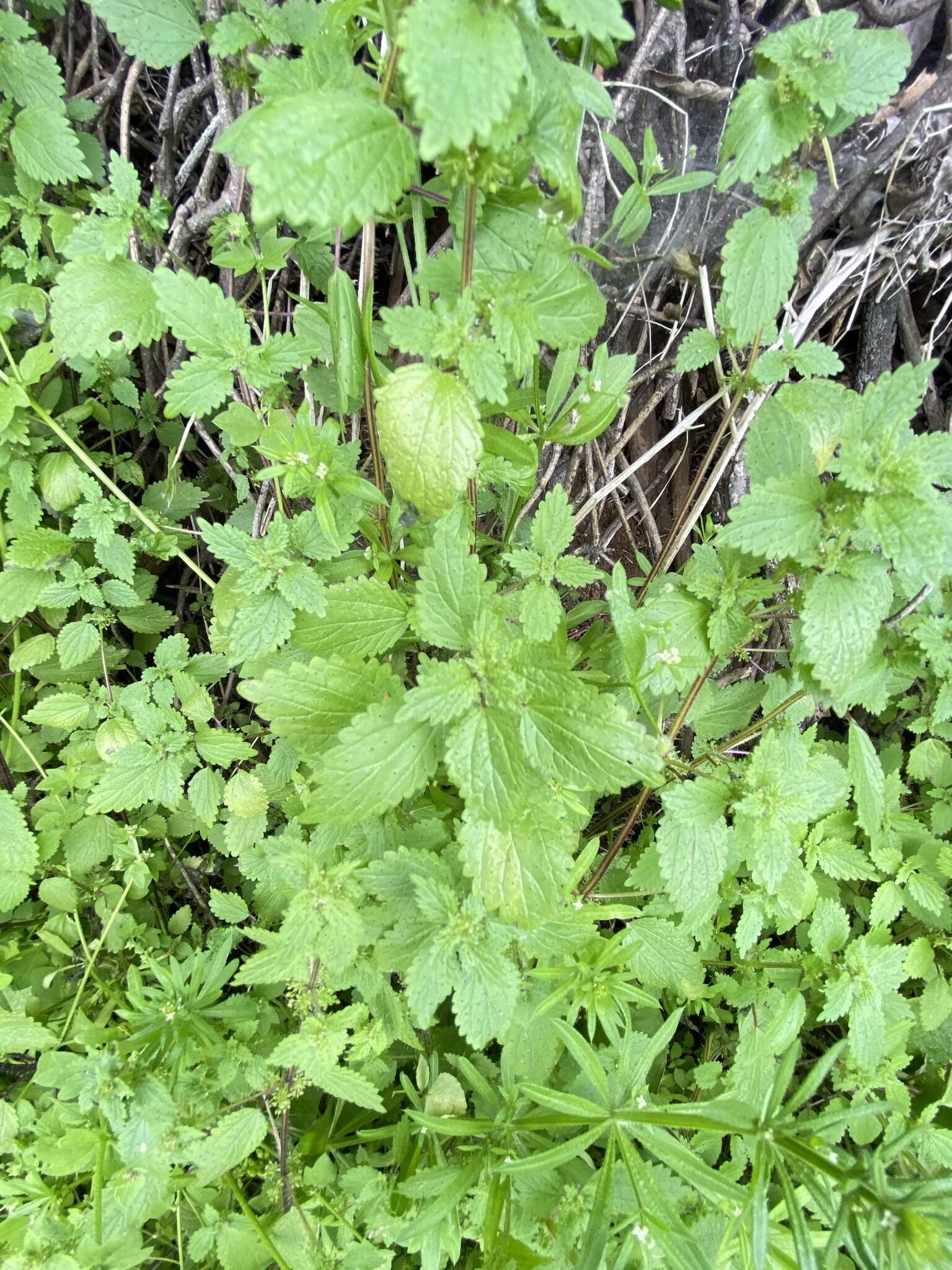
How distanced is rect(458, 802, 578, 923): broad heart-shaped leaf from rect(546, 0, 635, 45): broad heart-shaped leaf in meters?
1.10

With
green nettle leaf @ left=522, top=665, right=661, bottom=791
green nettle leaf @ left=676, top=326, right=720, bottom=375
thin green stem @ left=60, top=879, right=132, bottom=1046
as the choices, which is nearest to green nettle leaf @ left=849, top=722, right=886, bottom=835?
green nettle leaf @ left=522, top=665, right=661, bottom=791

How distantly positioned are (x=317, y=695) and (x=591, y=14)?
108 cm

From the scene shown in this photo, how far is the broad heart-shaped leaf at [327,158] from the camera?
855 mm

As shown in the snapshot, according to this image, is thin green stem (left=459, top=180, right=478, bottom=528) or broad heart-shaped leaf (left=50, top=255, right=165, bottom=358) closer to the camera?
thin green stem (left=459, top=180, right=478, bottom=528)

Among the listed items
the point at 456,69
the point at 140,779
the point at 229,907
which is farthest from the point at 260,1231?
the point at 456,69

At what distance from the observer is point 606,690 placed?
1712mm

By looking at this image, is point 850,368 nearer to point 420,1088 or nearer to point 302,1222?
point 420,1088

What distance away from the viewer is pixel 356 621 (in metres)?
1.49

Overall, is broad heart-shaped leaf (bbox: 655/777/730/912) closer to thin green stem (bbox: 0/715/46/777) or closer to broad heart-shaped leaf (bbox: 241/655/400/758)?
broad heart-shaped leaf (bbox: 241/655/400/758)

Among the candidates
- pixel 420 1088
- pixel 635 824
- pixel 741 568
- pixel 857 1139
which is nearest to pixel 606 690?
pixel 741 568

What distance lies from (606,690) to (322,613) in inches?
27.7

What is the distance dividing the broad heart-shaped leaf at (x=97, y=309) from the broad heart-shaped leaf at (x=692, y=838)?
143 cm

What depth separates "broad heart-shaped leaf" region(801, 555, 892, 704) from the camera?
4.26 feet

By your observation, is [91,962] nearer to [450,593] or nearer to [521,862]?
[521,862]
